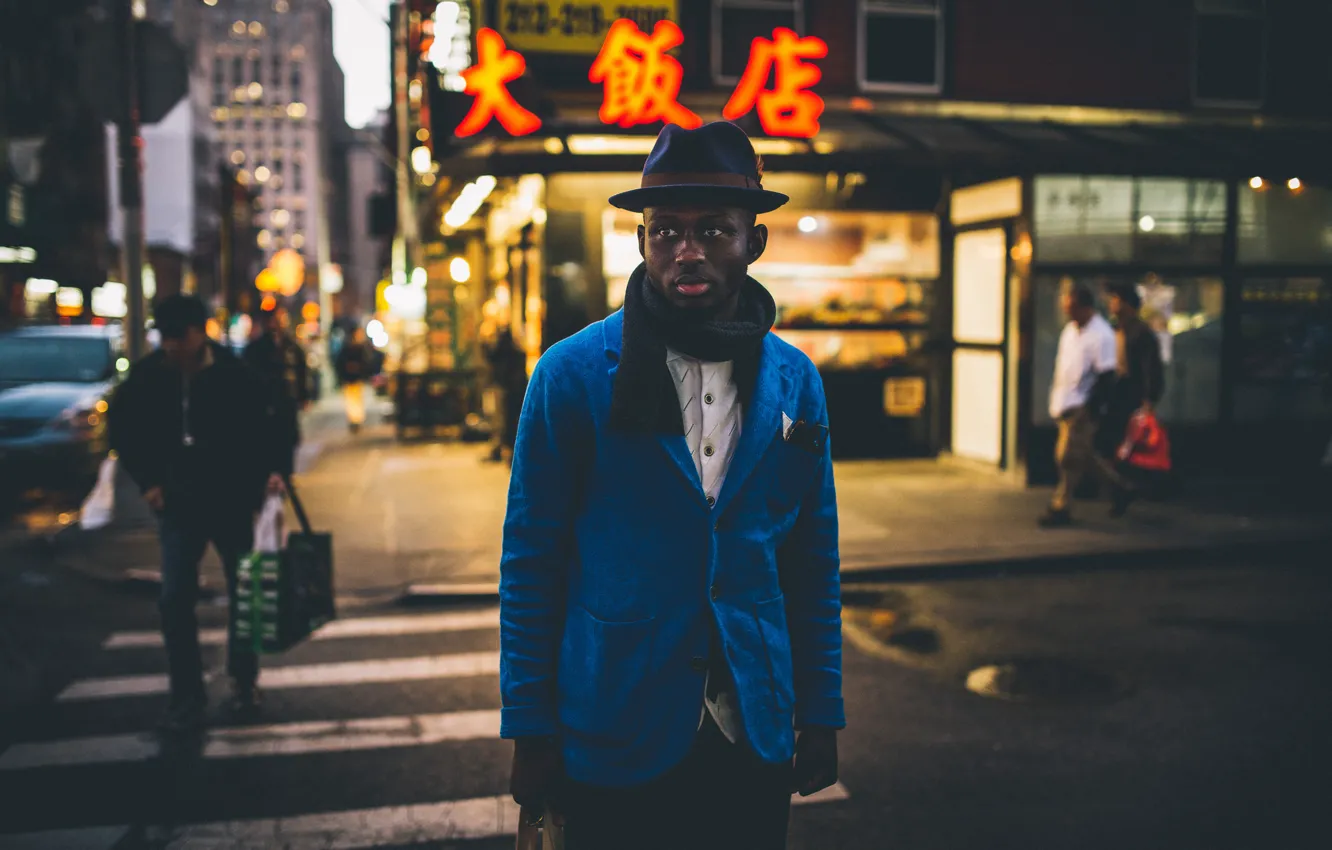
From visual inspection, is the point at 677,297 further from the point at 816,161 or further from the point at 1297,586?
the point at 816,161

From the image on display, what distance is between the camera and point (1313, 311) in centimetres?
1382

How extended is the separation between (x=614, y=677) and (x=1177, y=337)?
12.9 m

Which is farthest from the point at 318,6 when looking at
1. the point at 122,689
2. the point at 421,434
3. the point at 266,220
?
the point at 122,689

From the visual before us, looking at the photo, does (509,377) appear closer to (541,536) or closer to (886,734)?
(886,734)

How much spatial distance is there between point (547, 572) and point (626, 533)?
185 mm

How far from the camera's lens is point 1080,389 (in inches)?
401

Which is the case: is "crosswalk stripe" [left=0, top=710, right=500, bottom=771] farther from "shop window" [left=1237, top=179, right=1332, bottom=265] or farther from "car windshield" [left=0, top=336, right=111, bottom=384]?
"shop window" [left=1237, top=179, right=1332, bottom=265]

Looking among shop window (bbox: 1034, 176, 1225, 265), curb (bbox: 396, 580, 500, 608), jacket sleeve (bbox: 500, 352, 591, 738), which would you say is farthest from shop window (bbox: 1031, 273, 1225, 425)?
jacket sleeve (bbox: 500, 352, 591, 738)

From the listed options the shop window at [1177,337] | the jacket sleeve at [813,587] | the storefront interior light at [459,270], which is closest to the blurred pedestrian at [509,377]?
the storefront interior light at [459,270]

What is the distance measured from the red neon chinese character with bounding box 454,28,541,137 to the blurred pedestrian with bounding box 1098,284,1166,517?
6006 mm

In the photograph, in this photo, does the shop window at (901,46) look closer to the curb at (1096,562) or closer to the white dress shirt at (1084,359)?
the white dress shirt at (1084,359)

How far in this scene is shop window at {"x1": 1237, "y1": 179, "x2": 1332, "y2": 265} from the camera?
13555 millimetres

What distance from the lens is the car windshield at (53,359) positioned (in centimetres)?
1395

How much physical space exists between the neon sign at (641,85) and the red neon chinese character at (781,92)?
0.01 metres
